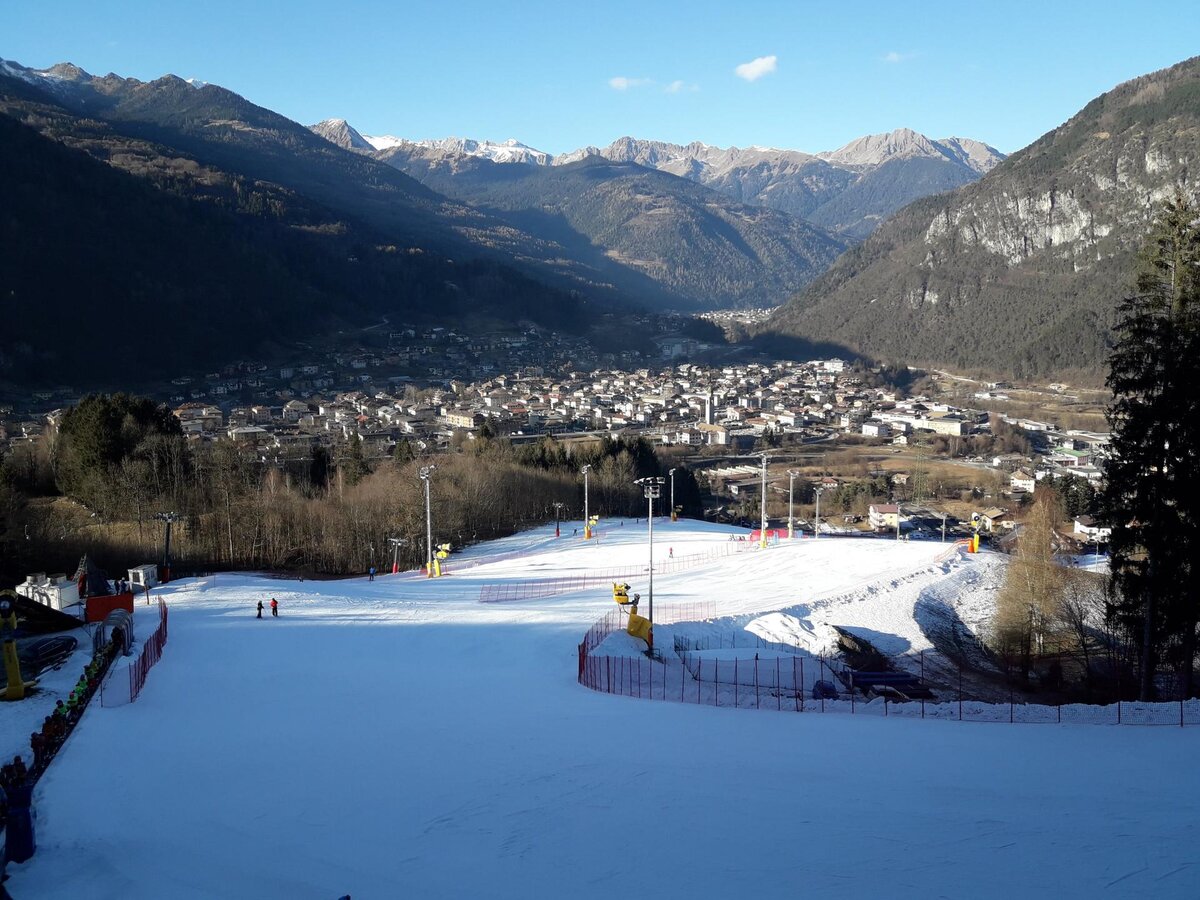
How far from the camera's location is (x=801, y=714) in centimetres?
1470

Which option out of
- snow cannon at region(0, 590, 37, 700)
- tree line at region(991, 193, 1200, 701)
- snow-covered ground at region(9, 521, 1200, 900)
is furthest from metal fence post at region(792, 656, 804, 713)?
snow cannon at region(0, 590, 37, 700)

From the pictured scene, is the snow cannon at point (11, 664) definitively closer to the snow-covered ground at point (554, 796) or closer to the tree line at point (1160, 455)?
the snow-covered ground at point (554, 796)

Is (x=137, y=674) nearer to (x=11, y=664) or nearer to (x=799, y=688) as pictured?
(x=11, y=664)

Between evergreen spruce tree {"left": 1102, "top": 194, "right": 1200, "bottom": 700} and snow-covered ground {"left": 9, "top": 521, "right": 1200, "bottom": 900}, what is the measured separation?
4.49 meters

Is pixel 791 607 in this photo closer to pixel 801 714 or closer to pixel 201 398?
pixel 801 714

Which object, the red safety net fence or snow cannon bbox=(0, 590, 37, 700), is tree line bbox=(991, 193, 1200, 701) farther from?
snow cannon bbox=(0, 590, 37, 700)

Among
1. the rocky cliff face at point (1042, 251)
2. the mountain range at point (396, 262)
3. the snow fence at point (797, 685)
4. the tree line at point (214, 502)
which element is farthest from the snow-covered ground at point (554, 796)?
the rocky cliff face at point (1042, 251)

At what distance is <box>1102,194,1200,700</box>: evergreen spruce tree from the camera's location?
16.5m

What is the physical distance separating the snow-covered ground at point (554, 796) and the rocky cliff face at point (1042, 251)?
380ft

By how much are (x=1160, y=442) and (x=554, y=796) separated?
12941mm

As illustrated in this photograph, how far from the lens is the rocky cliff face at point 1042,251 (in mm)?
130875

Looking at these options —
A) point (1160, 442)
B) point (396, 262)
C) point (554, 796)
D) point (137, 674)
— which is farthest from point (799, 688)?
point (396, 262)

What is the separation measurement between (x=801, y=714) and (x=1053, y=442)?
77734mm

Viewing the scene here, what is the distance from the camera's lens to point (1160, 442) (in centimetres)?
1662
